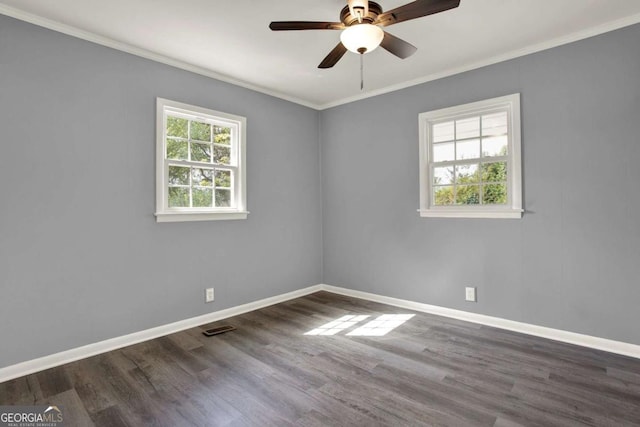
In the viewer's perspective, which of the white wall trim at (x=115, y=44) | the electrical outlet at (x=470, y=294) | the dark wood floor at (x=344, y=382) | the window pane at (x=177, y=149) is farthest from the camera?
the electrical outlet at (x=470, y=294)

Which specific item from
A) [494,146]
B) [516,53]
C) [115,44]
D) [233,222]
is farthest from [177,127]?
[516,53]

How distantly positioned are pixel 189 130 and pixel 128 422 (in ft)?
8.67

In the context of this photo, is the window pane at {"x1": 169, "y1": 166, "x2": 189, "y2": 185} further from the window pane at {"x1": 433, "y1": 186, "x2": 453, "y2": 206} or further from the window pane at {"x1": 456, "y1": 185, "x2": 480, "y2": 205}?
the window pane at {"x1": 456, "y1": 185, "x2": 480, "y2": 205}

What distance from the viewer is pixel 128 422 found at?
6.31 feet

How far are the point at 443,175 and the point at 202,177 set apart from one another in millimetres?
2691

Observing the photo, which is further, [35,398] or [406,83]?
[406,83]

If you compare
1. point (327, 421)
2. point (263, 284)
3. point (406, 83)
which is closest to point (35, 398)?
point (327, 421)

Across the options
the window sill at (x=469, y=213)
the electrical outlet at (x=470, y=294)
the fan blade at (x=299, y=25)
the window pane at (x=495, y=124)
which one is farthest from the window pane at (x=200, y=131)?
the electrical outlet at (x=470, y=294)

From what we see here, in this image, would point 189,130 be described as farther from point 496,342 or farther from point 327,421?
point 496,342

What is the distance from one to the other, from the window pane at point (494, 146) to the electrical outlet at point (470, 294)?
1.41 metres

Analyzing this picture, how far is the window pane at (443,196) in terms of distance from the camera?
3.76 meters

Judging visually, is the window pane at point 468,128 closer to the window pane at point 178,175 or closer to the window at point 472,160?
the window at point 472,160

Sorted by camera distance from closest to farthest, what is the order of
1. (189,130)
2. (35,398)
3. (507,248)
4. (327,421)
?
(327,421), (35,398), (507,248), (189,130)

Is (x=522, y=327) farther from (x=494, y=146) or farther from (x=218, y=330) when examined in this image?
(x=218, y=330)
